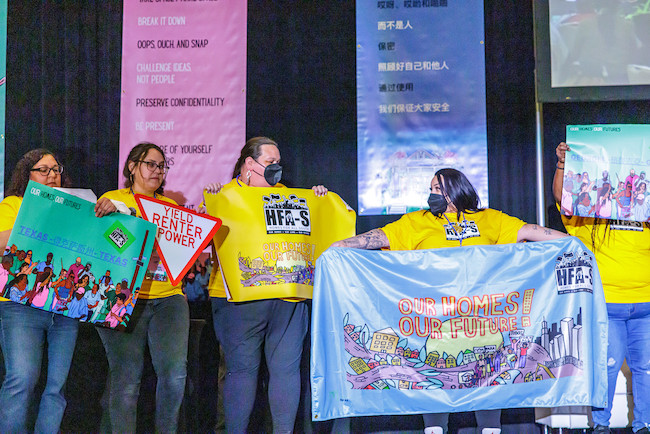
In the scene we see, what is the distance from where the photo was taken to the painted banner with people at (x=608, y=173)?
3266 millimetres

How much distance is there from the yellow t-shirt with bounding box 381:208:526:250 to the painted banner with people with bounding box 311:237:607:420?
5.2 inches

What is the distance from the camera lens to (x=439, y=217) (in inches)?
125

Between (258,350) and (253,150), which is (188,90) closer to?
(253,150)

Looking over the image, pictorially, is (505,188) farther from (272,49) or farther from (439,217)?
(272,49)

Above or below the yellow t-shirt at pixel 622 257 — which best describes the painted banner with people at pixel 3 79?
above

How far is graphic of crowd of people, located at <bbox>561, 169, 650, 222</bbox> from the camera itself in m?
3.26

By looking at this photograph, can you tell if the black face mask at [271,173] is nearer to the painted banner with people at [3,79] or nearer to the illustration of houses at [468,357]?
the illustration of houses at [468,357]

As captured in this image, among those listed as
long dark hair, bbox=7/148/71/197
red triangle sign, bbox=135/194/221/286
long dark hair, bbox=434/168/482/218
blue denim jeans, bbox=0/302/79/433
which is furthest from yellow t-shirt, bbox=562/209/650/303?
long dark hair, bbox=7/148/71/197

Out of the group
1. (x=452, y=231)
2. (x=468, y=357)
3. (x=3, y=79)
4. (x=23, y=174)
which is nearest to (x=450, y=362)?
(x=468, y=357)

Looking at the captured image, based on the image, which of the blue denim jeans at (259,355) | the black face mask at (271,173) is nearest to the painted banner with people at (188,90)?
the black face mask at (271,173)

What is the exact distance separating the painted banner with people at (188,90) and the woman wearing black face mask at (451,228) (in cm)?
136

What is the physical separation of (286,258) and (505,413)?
67.6 inches

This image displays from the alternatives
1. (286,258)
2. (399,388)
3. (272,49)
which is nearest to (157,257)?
(286,258)

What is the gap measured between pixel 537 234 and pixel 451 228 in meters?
0.41
